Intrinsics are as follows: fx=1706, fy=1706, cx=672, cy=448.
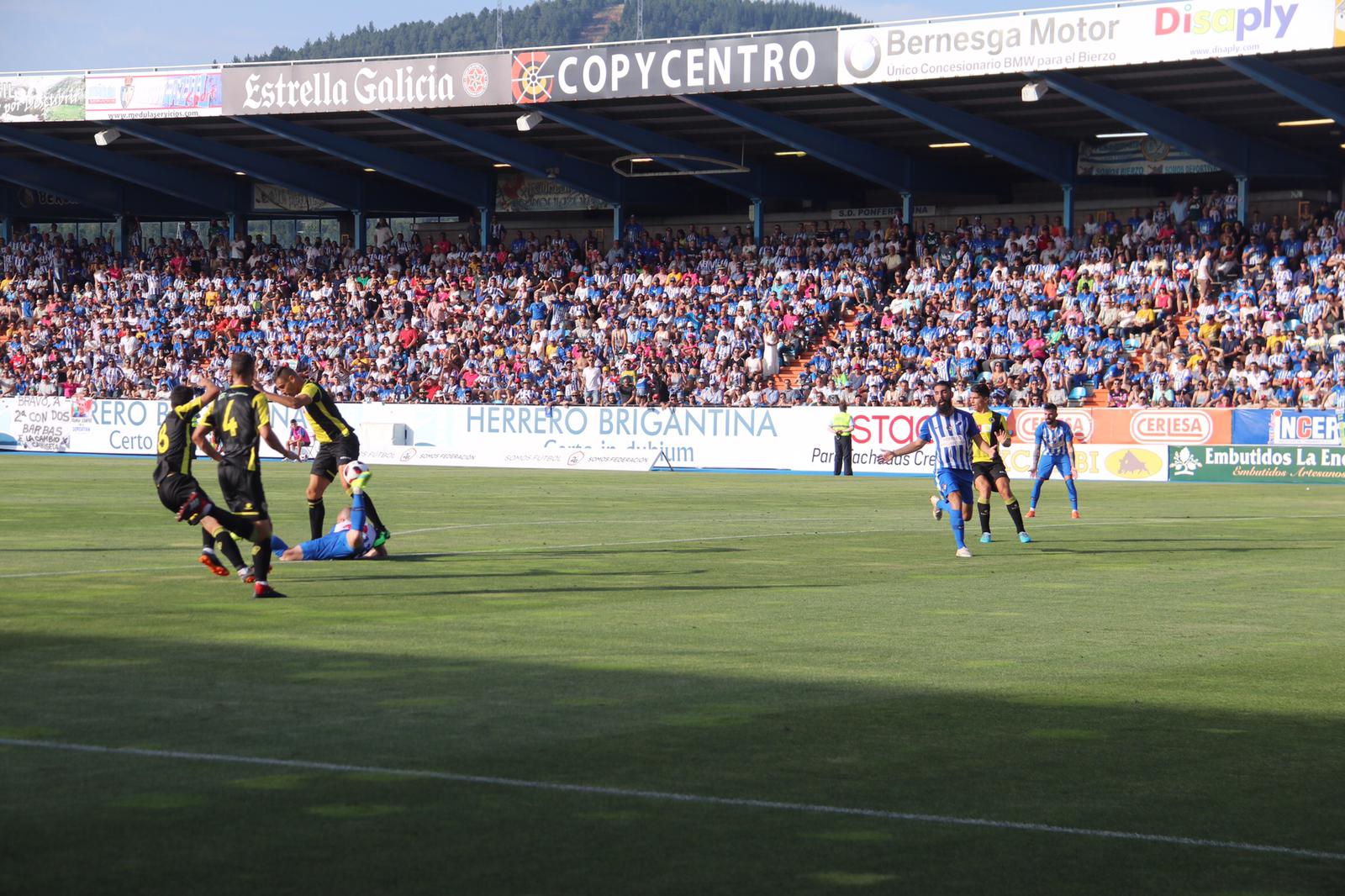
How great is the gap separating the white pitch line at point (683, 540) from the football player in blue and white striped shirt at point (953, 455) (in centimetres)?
293

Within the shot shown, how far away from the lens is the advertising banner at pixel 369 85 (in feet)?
158

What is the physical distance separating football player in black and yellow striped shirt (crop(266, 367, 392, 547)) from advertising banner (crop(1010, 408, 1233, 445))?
76.2 feet

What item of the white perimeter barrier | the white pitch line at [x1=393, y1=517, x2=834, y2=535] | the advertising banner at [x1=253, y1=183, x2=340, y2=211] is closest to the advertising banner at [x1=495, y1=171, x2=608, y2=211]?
the advertising banner at [x1=253, y1=183, x2=340, y2=211]

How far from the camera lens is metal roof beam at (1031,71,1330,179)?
1639 inches

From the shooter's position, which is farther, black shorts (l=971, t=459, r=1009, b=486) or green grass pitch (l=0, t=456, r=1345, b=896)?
black shorts (l=971, t=459, r=1009, b=486)

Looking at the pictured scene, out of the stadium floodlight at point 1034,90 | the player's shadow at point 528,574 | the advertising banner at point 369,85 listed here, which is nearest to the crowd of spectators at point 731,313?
the stadium floodlight at point 1034,90

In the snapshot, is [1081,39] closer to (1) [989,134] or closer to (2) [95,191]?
(1) [989,134]

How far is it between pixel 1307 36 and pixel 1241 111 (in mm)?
6584

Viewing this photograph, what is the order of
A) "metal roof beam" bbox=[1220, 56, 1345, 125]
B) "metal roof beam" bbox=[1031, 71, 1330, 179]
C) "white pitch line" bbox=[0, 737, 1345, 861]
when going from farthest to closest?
"metal roof beam" bbox=[1031, 71, 1330, 179] < "metal roof beam" bbox=[1220, 56, 1345, 125] < "white pitch line" bbox=[0, 737, 1345, 861]

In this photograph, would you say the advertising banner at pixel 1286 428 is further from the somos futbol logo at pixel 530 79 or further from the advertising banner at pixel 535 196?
the advertising banner at pixel 535 196

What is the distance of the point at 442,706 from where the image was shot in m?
8.98

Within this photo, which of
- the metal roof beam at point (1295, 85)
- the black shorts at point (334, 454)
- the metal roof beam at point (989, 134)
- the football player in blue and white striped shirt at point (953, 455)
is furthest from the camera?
the metal roof beam at point (989, 134)

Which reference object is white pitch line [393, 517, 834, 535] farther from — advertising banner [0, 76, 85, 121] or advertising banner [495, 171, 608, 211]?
advertising banner [0, 76, 85, 121]

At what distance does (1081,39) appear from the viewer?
40.2 metres
